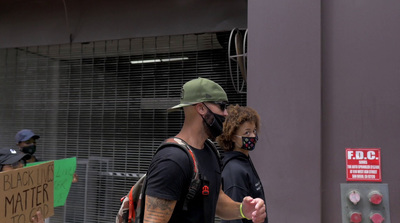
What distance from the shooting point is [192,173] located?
7.26 ft

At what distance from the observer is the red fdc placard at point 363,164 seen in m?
4.11

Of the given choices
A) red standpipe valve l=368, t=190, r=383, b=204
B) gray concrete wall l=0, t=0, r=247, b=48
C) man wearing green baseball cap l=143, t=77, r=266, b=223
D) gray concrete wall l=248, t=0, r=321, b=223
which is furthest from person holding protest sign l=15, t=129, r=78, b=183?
red standpipe valve l=368, t=190, r=383, b=204

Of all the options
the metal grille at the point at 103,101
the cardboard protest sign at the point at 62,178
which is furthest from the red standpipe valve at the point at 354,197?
the cardboard protest sign at the point at 62,178

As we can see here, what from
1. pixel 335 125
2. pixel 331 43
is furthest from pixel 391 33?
pixel 335 125

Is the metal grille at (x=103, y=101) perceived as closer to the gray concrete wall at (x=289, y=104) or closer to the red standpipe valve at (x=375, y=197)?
the gray concrete wall at (x=289, y=104)

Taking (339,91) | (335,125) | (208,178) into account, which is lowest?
(208,178)

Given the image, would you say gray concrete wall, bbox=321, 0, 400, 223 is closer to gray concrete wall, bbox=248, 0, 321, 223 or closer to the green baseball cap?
gray concrete wall, bbox=248, 0, 321, 223

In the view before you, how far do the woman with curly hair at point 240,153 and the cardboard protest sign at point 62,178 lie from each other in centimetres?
221

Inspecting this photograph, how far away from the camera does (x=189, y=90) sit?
2518mm

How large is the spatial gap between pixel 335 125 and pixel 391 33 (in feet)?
3.79

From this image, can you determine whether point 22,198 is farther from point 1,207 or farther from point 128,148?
point 128,148

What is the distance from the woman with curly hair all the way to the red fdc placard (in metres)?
1.32

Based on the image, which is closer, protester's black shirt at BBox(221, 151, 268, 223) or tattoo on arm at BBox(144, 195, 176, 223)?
tattoo on arm at BBox(144, 195, 176, 223)

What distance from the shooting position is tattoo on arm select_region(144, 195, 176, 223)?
6.93ft
